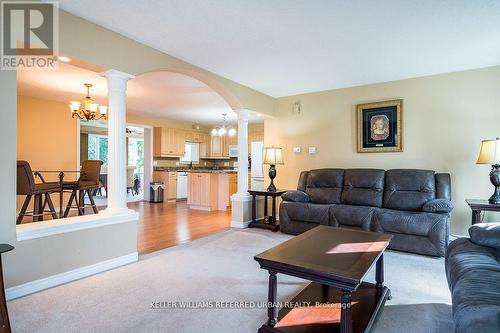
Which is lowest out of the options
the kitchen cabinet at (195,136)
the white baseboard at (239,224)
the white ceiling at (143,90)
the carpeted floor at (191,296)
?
the carpeted floor at (191,296)

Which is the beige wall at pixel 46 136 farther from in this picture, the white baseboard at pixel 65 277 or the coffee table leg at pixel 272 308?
the coffee table leg at pixel 272 308

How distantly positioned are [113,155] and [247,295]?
1.99 metres

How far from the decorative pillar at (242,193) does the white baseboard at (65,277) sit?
2018 mm

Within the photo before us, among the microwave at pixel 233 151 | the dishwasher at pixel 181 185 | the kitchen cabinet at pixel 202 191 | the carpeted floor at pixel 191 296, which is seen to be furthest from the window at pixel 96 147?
the carpeted floor at pixel 191 296

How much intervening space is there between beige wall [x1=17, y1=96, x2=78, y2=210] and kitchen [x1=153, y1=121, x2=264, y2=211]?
2.24 meters

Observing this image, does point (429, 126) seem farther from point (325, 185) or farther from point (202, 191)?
point (202, 191)

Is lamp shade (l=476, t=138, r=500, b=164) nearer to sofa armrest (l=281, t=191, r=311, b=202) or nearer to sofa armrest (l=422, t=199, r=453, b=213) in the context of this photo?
sofa armrest (l=422, t=199, r=453, b=213)

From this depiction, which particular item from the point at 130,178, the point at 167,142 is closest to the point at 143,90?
the point at 167,142

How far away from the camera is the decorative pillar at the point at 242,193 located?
15.6ft

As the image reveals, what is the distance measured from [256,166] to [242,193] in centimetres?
283

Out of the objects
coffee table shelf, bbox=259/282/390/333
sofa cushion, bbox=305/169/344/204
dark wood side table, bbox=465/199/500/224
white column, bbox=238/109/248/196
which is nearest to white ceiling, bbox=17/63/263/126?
white column, bbox=238/109/248/196

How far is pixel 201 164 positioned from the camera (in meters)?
9.53

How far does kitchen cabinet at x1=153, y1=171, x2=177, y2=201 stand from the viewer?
780 centimetres

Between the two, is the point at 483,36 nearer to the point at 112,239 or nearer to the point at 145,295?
the point at 145,295
